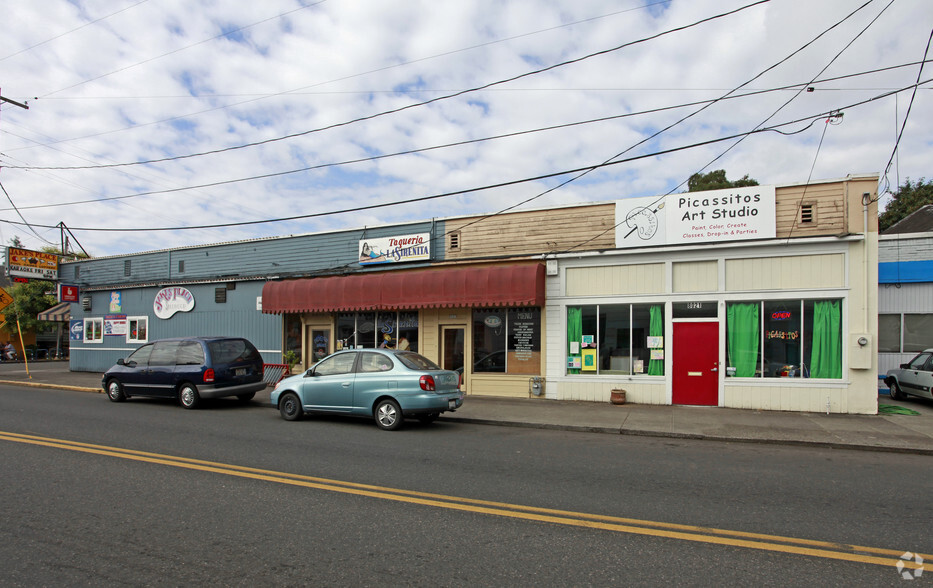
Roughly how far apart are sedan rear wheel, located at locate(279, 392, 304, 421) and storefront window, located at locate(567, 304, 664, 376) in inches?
270

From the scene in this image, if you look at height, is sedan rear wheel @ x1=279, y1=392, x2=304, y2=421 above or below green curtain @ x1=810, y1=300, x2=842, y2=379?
below

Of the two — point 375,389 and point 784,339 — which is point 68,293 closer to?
point 375,389

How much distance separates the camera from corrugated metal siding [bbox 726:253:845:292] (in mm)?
12172

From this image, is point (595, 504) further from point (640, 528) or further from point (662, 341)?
point (662, 341)

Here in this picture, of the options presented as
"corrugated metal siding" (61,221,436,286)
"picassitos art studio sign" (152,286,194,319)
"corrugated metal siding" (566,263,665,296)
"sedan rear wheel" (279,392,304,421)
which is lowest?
"sedan rear wheel" (279,392,304,421)

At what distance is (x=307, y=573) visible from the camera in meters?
3.98

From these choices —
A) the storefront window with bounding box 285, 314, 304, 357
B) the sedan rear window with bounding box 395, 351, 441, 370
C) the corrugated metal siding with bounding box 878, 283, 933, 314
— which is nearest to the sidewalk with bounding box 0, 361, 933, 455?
the sedan rear window with bounding box 395, 351, 441, 370

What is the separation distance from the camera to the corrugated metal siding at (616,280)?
1358 centimetres

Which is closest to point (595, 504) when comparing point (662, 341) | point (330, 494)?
point (330, 494)

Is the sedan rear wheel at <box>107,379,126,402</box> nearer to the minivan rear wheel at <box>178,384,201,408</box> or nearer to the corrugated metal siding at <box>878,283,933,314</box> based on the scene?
the minivan rear wheel at <box>178,384,201,408</box>

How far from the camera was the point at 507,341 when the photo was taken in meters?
15.1

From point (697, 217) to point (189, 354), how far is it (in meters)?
12.8

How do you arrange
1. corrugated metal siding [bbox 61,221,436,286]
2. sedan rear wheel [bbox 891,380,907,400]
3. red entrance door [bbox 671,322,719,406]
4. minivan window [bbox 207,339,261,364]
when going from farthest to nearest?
corrugated metal siding [bbox 61,221,436,286]
sedan rear wheel [bbox 891,380,907,400]
minivan window [bbox 207,339,261,364]
red entrance door [bbox 671,322,719,406]

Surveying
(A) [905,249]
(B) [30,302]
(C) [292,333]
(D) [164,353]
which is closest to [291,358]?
(C) [292,333]
